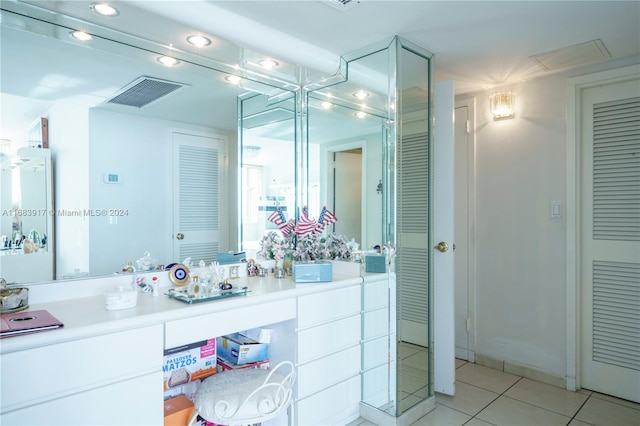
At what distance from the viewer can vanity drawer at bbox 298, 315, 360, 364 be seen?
2.07 meters

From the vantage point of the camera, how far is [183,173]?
7.13ft

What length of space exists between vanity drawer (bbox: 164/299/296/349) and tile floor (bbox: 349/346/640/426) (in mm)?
857

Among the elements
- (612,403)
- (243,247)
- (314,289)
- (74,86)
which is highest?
(74,86)

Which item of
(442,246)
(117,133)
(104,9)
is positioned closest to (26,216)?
(117,133)

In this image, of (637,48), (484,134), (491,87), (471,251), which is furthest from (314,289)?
(637,48)

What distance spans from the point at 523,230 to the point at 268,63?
2241mm

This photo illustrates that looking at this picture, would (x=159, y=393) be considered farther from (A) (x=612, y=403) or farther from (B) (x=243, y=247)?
(A) (x=612, y=403)

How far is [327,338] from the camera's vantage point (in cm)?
219

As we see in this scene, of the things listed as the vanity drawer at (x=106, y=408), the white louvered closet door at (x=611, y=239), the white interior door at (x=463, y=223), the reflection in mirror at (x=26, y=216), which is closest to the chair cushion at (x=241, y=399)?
the vanity drawer at (x=106, y=408)

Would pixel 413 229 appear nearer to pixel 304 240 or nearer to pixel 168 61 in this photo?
pixel 304 240

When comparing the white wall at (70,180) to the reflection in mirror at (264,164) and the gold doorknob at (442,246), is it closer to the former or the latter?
the reflection in mirror at (264,164)

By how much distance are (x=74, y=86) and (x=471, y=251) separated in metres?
2.95

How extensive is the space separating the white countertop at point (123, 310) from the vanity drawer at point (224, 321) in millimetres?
24

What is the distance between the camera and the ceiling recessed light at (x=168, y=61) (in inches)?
82.2
